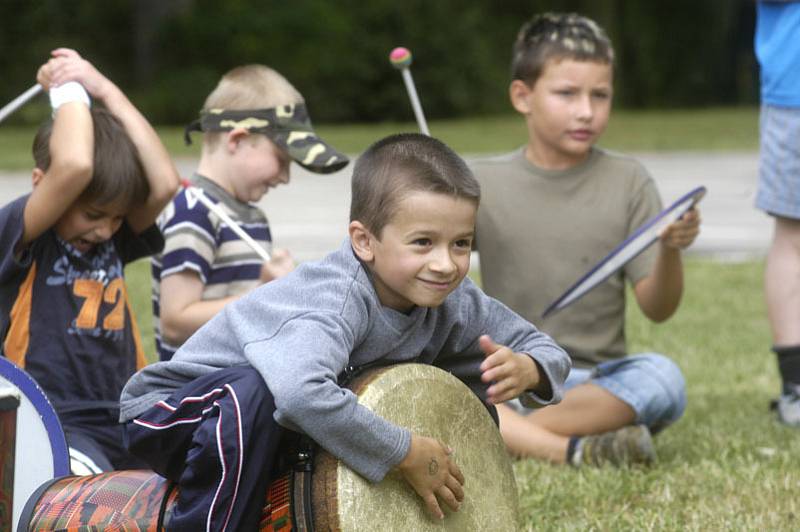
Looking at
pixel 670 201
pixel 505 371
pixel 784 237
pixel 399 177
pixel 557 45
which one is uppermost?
pixel 399 177

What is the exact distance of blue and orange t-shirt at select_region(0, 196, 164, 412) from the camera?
3.00m

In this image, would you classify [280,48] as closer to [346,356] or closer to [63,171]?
[63,171]

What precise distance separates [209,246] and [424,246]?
1.19 metres

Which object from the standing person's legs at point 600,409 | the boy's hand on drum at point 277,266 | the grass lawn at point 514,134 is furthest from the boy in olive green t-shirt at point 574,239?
the grass lawn at point 514,134

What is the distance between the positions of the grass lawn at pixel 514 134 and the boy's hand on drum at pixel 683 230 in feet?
36.6

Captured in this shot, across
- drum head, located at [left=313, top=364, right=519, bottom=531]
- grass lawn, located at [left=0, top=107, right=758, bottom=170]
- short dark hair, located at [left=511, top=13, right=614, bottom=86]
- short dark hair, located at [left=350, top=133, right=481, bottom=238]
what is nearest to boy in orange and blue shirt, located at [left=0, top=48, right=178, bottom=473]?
short dark hair, located at [left=350, top=133, right=481, bottom=238]

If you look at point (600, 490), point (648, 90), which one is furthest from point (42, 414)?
point (648, 90)

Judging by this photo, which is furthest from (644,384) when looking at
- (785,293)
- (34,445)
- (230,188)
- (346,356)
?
(34,445)

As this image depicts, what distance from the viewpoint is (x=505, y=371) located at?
2412mm

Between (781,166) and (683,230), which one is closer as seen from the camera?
(683,230)

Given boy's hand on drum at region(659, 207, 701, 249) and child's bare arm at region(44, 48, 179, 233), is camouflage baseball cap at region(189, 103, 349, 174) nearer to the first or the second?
child's bare arm at region(44, 48, 179, 233)

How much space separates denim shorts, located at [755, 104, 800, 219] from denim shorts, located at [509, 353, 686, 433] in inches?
27.5

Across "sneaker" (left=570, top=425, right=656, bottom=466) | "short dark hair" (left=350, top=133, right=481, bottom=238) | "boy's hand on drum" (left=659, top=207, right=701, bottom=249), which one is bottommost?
"sneaker" (left=570, top=425, right=656, bottom=466)

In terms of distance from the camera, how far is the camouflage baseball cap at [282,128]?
3502 mm
